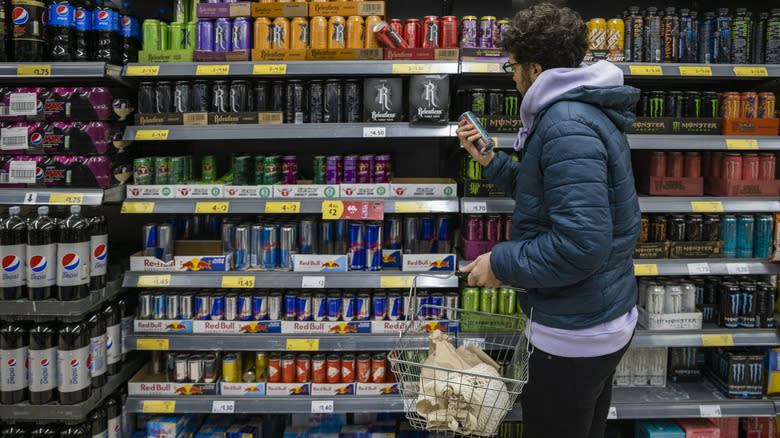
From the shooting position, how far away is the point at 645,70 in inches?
104

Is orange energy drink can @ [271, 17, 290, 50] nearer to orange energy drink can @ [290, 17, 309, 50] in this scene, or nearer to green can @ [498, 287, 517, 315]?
orange energy drink can @ [290, 17, 309, 50]

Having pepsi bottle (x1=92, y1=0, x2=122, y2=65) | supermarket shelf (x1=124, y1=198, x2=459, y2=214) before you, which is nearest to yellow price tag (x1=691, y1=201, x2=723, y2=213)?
supermarket shelf (x1=124, y1=198, x2=459, y2=214)

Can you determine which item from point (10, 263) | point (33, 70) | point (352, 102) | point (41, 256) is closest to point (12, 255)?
point (10, 263)

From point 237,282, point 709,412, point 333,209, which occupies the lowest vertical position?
point 709,412

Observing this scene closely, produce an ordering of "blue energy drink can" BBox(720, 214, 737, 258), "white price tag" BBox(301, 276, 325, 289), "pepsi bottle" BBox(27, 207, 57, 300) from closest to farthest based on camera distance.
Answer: "pepsi bottle" BBox(27, 207, 57, 300) → "white price tag" BBox(301, 276, 325, 289) → "blue energy drink can" BBox(720, 214, 737, 258)

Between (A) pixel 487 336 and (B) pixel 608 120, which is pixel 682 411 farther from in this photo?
(B) pixel 608 120

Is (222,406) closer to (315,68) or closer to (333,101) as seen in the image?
(333,101)

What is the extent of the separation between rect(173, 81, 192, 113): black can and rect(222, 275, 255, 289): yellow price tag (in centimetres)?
83

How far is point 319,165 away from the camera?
2762 millimetres

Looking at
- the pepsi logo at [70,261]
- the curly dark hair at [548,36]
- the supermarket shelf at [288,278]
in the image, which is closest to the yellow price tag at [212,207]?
the supermarket shelf at [288,278]

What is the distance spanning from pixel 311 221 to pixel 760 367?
7.65ft

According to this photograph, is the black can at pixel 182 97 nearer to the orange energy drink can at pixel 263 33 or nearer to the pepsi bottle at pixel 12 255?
the orange energy drink can at pixel 263 33

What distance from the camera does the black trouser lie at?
5.44 feet

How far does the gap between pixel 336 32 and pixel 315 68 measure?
220 millimetres
